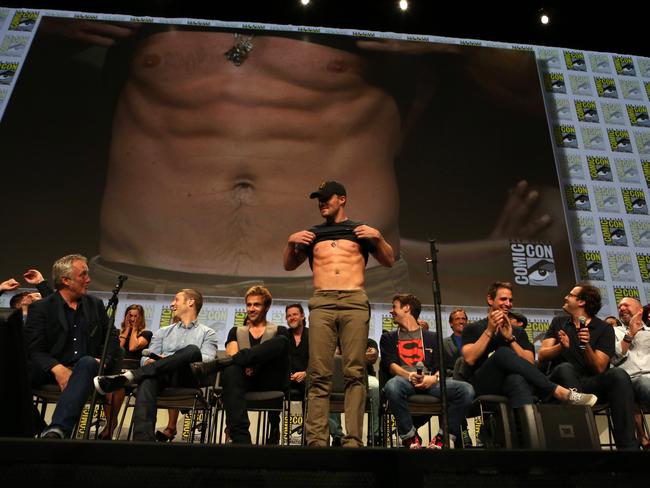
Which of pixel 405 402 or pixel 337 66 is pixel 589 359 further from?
pixel 337 66

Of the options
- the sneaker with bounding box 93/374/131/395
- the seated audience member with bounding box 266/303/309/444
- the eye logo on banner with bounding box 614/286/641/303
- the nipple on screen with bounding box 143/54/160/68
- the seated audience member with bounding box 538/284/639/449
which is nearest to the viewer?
the sneaker with bounding box 93/374/131/395

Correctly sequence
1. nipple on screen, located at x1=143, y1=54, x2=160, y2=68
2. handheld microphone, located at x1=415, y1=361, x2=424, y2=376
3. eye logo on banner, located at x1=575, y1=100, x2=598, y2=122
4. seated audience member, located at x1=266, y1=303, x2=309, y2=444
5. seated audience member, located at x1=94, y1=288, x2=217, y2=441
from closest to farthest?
seated audience member, located at x1=94, y1=288, x2=217, y2=441 < handheld microphone, located at x1=415, y1=361, x2=424, y2=376 < seated audience member, located at x1=266, y1=303, x2=309, y2=444 < nipple on screen, located at x1=143, y1=54, x2=160, y2=68 < eye logo on banner, located at x1=575, y1=100, x2=598, y2=122

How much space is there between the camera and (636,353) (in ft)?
14.6

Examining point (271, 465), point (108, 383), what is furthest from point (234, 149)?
point (271, 465)

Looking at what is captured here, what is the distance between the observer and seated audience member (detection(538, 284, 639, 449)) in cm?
367

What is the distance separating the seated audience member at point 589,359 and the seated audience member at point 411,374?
2.40 ft

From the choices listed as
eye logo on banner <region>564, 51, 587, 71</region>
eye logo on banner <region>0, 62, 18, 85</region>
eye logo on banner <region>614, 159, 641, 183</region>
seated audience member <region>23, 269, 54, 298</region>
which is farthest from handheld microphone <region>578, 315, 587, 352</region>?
eye logo on banner <region>0, 62, 18, 85</region>

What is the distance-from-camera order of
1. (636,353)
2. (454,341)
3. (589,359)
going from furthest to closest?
(454,341) → (636,353) → (589,359)

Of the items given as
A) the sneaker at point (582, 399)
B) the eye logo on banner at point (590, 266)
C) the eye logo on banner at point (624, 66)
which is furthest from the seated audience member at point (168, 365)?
the eye logo on banner at point (624, 66)

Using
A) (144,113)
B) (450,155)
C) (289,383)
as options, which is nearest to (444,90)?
(450,155)

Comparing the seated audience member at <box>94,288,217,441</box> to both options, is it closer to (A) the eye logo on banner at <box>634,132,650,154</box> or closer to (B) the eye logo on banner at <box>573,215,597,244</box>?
(B) the eye logo on banner at <box>573,215,597,244</box>

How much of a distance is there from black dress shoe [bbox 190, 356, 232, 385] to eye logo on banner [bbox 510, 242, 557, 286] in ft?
13.1

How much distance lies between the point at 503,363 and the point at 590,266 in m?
3.86

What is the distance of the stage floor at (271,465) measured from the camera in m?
1.41
